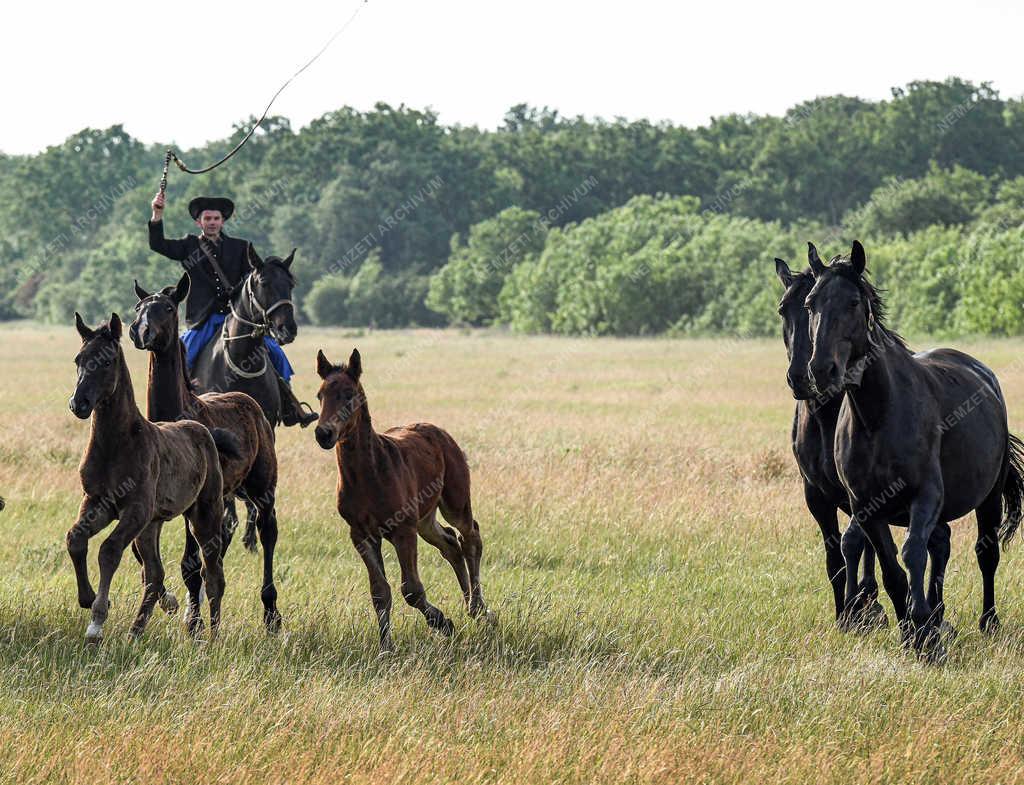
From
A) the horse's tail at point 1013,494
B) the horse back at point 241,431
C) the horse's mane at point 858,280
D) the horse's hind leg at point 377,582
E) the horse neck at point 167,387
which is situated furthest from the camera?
the horse neck at point 167,387

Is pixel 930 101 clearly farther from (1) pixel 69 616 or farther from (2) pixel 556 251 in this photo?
(1) pixel 69 616

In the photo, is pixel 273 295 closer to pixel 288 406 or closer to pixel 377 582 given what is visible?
pixel 288 406

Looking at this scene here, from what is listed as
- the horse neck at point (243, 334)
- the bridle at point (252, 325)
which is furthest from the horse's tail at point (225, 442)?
the horse neck at point (243, 334)

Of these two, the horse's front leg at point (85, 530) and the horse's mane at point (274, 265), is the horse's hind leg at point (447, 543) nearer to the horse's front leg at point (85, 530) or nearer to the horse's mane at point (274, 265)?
the horse's front leg at point (85, 530)

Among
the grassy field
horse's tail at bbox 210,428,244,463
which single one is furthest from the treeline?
horse's tail at bbox 210,428,244,463

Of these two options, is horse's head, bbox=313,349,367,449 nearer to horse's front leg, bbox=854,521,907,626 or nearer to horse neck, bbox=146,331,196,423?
horse neck, bbox=146,331,196,423

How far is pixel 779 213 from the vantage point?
3674 inches

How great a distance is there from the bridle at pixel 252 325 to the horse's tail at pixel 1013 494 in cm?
598

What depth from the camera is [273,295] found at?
36.0ft

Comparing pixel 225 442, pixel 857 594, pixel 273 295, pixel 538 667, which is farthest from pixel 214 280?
pixel 857 594

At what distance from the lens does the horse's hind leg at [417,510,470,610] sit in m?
8.02

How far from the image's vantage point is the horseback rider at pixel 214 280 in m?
11.4

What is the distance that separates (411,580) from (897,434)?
2.94m

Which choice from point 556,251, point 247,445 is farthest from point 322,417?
point 556,251
